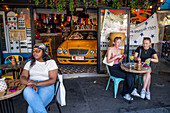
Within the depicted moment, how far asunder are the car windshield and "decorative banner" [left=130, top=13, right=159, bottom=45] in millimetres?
2010

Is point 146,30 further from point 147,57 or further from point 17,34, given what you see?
point 17,34

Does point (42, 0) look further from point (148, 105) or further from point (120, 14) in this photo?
point (148, 105)

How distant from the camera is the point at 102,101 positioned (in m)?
3.31

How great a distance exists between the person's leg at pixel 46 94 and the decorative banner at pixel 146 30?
419cm

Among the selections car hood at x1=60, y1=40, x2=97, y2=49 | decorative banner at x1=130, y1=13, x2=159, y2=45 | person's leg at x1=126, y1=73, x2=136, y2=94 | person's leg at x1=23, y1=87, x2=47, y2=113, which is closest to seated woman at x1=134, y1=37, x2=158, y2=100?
Answer: person's leg at x1=126, y1=73, x2=136, y2=94

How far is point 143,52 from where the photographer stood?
360 cm

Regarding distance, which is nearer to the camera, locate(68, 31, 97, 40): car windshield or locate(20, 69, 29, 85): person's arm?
locate(20, 69, 29, 85): person's arm

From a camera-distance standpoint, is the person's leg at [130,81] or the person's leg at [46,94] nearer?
the person's leg at [46,94]

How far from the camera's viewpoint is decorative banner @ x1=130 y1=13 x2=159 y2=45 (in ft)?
17.2

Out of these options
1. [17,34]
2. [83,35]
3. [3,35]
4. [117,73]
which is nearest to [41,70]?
[117,73]

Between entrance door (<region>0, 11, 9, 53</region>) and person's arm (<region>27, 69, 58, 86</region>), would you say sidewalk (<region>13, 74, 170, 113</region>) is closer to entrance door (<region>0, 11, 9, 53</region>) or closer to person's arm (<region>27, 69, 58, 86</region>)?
person's arm (<region>27, 69, 58, 86</region>)

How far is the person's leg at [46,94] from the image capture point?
2224mm

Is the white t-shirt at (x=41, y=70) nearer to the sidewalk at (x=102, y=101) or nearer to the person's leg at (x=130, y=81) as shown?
the sidewalk at (x=102, y=101)

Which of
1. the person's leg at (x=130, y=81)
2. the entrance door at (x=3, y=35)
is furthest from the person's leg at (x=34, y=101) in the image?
the entrance door at (x=3, y=35)
